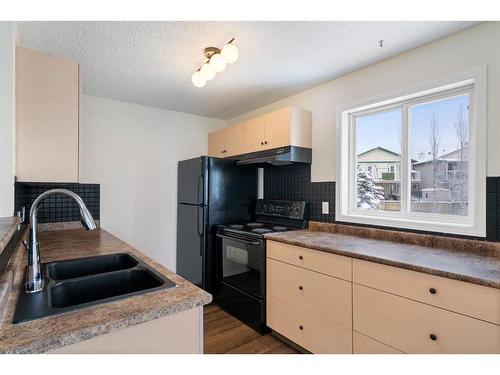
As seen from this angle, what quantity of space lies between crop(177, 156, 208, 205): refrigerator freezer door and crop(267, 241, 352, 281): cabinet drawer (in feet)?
3.31

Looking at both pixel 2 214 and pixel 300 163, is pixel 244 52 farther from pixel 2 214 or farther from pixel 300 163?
pixel 2 214

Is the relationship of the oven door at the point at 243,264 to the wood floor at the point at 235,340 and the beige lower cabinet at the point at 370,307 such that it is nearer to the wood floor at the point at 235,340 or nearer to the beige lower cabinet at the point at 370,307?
the beige lower cabinet at the point at 370,307

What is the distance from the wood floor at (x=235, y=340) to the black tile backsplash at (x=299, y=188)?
1.15 metres

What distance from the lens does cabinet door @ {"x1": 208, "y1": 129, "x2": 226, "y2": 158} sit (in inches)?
132

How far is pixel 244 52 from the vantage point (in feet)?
6.43

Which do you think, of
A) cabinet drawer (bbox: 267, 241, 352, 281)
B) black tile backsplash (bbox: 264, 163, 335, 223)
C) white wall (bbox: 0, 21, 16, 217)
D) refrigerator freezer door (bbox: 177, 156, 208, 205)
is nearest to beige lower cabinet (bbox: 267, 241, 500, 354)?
cabinet drawer (bbox: 267, 241, 352, 281)

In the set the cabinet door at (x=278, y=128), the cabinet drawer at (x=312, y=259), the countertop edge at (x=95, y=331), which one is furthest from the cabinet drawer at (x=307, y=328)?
the cabinet door at (x=278, y=128)

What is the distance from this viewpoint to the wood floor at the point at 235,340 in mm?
2053

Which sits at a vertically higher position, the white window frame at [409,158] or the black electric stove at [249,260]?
the white window frame at [409,158]

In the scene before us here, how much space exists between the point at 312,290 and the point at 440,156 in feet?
4.36

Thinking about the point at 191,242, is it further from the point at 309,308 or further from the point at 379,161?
the point at 379,161

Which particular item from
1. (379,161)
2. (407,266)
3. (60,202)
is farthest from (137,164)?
(407,266)
